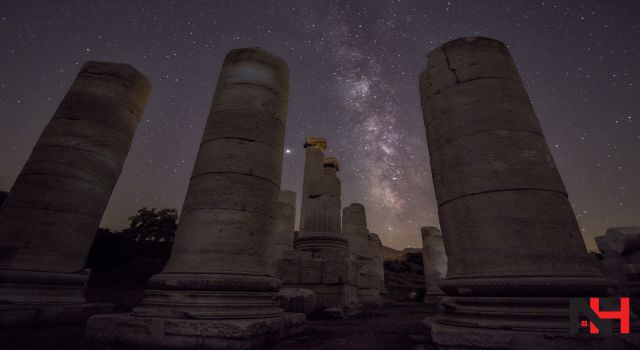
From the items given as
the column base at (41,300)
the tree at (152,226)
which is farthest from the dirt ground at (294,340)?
the tree at (152,226)

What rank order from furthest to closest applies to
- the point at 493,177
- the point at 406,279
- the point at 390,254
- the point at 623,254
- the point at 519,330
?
1. the point at 390,254
2. the point at 406,279
3. the point at 623,254
4. the point at 493,177
5. the point at 519,330

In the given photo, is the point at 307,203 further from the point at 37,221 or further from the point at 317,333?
the point at 37,221

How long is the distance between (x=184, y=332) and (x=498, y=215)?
4.92m

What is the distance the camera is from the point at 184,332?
4.43 m

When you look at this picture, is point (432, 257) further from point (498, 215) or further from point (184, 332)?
point (184, 332)

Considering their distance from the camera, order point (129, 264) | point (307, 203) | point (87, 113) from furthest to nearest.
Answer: point (129, 264) → point (307, 203) → point (87, 113)

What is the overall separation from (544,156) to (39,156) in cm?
1141

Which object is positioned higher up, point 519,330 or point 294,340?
point 519,330

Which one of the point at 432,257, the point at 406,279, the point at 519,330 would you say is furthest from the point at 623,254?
the point at 406,279

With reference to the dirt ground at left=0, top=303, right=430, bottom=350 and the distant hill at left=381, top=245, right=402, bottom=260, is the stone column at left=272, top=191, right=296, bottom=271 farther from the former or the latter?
the distant hill at left=381, top=245, right=402, bottom=260

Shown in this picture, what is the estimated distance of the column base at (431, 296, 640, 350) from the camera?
11.1 feet

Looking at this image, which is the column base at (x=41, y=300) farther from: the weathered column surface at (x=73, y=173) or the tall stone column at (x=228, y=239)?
the tall stone column at (x=228, y=239)

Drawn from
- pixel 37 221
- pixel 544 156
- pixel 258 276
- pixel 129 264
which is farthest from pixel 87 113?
pixel 129 264

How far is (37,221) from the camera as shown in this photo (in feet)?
23.6
